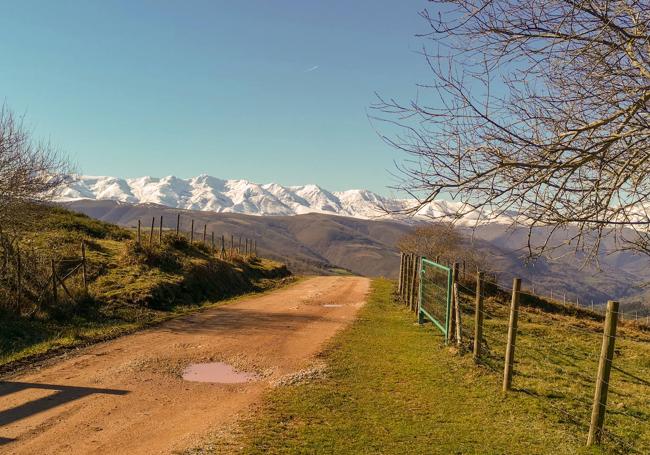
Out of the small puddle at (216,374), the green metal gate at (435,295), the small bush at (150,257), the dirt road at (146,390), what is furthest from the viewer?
the small bush at (150,257)

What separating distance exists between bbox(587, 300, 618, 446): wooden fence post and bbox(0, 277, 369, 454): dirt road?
538 centimetres

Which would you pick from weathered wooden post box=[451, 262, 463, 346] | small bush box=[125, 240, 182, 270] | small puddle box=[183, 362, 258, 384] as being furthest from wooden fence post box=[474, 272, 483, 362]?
small bush box=[125, 240, 182, 270]

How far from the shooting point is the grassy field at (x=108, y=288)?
541 inches

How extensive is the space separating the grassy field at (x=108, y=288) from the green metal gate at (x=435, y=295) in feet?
29.9

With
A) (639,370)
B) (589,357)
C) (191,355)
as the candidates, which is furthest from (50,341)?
(639,370)

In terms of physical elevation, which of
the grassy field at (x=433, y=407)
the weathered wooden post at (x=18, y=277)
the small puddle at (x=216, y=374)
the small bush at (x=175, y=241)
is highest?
the small bush at (x=175, y=241)

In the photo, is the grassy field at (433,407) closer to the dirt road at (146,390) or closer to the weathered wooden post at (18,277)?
the dirt road at (146,390)

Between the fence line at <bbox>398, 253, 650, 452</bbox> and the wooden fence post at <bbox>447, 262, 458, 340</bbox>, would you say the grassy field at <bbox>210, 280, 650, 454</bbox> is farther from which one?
the wooden fence post at <bbox>447, 262, 458, 340</bbox>

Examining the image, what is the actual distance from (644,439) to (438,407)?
3140mm

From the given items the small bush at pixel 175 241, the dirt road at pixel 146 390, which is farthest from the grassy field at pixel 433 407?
the small bush at pixel 175 241

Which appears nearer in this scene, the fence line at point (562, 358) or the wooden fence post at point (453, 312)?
the fence line at point (562, 358)

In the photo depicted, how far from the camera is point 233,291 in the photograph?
2877cm

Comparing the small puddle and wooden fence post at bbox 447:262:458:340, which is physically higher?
wooden fence post at bbox 447:262:458:340

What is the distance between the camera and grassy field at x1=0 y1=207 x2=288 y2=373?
1375cm
